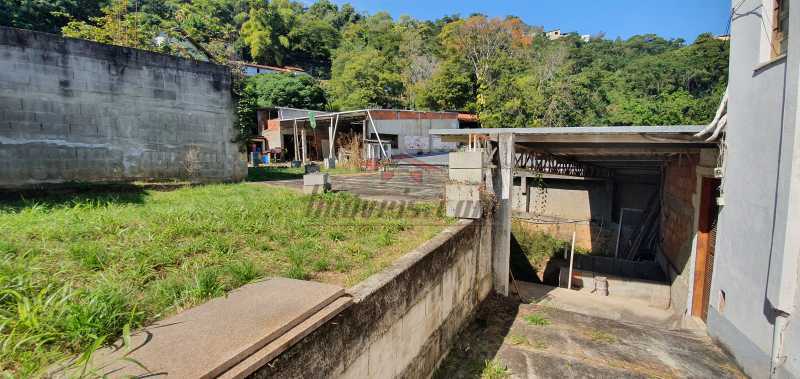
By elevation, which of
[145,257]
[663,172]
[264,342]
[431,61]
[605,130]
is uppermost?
[431,61]

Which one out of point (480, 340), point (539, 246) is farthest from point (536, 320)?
point (539, 246)

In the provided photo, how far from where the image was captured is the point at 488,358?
4984 mm

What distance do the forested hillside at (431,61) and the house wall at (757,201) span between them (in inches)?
571

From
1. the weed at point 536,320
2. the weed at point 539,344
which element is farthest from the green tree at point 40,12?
the weed at point 539,344

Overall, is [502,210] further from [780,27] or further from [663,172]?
[663,172]

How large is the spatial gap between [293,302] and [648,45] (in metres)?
62.1

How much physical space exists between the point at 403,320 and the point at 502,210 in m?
4.13

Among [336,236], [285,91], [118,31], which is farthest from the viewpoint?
[285,91]

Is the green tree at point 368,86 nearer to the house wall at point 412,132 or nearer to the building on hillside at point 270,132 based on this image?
the building on hillside at point 270,132

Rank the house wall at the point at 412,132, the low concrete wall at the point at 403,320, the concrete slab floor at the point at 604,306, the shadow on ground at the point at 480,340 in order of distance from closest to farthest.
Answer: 1. the low concrete wall at the point at 403,320
2. the shadow on ground at the point at 480,340
3. the concrete slab floor at the point at 604,306
4. the house wall at the point at 412,132

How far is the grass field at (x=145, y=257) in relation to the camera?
80.4 inches

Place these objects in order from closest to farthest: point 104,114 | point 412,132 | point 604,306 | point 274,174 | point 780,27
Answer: point 780,27 → point 104,114 → point 604,306 → point 274,174 → point 412,132

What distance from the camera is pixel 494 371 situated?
4.61m

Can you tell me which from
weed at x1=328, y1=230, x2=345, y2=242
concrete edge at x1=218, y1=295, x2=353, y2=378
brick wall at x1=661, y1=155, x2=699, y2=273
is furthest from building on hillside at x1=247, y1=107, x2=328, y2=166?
concrete edge at x1=218, y1=295, x2=353, y2=378
